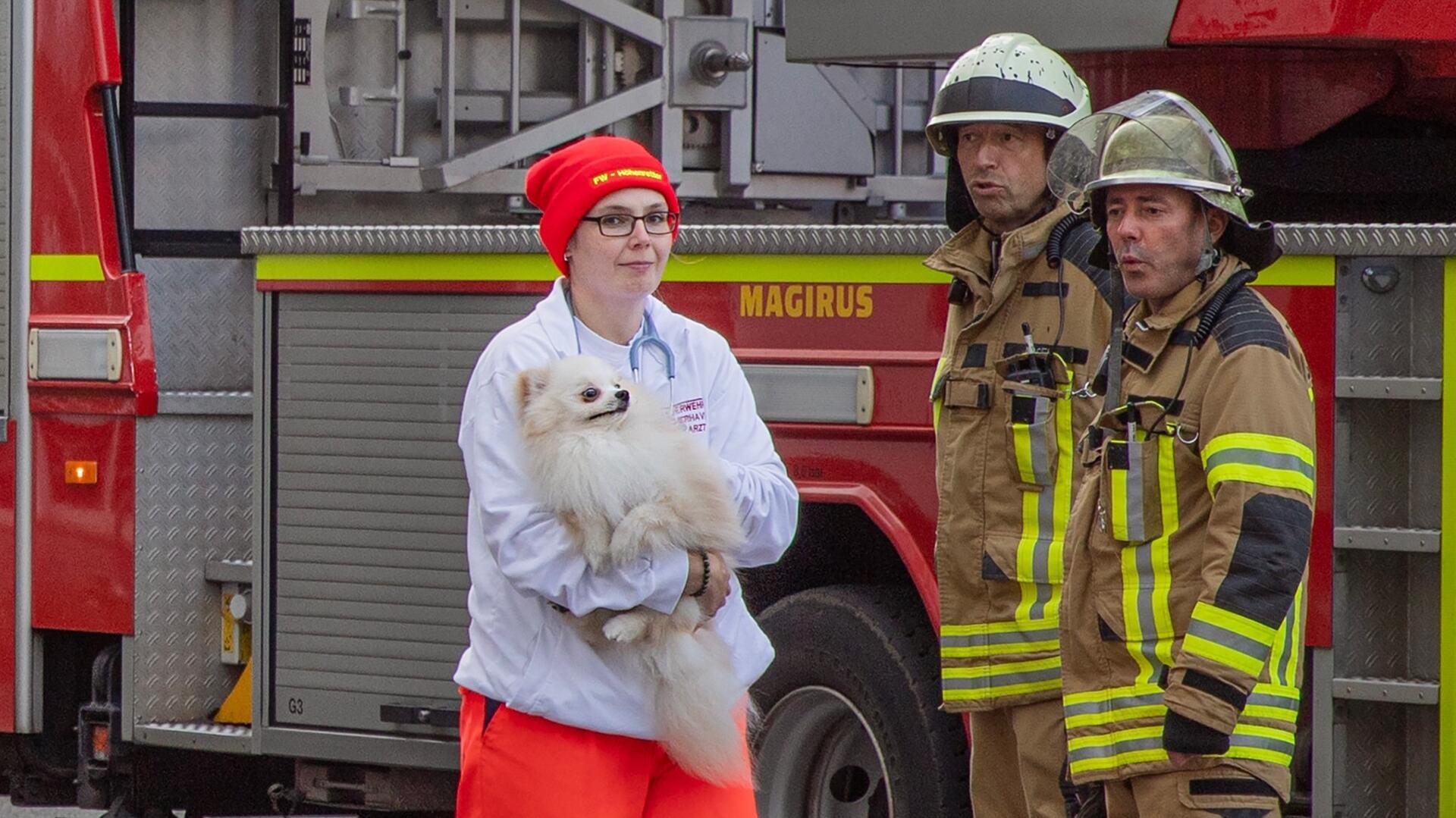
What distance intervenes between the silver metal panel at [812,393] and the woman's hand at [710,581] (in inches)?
61.3

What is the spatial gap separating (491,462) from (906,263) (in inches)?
67.1

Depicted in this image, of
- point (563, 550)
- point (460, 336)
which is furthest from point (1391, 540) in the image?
point (460, 336)

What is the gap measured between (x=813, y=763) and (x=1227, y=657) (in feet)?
7.31

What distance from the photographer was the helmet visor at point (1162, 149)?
3434mm

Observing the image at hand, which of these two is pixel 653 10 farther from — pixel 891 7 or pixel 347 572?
pixel 347 572

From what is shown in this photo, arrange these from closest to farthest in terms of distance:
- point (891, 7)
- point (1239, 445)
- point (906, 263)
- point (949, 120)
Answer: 1. point (1239, 445)
2. point (949, 120)
3. point (906, 263)
4. point (891, 7)

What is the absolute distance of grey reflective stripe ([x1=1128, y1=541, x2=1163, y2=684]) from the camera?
3.37 metres

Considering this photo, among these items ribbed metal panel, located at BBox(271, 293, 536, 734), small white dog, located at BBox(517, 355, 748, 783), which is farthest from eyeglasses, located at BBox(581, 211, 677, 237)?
ribbed metal panel, located at BBox(271, 293, 536, 734)

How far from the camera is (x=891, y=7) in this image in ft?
17.5

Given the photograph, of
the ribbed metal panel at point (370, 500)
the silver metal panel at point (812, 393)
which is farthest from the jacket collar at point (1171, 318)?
the ribbed metal panel at point (370, 500)

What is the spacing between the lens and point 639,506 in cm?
334

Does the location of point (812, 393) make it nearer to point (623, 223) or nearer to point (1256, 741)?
point (623, 223)

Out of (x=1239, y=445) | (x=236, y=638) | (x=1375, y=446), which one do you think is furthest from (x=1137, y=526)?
(x=236, y=638)

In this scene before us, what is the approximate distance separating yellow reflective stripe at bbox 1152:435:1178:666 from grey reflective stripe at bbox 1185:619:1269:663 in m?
0.15
